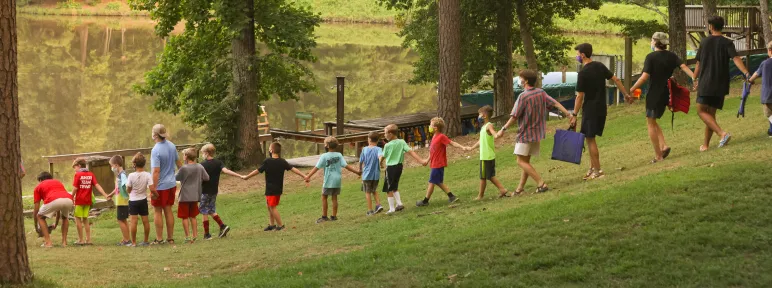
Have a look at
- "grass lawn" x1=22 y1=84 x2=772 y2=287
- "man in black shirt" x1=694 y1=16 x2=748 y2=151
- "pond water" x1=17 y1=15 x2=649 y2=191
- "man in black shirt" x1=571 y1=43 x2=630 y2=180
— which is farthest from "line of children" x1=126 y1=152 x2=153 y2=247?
"pond water" x1=17 y1=15 x2=649 y2=191

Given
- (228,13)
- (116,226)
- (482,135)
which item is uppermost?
(228,13)

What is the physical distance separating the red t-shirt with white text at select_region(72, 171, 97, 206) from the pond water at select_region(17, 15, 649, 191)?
1256cm

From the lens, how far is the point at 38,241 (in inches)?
682

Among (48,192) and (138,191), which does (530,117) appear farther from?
(48,192)

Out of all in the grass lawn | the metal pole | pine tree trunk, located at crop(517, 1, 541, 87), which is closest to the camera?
the grass lawn

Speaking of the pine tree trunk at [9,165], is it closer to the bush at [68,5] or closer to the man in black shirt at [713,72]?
the man in black shirt at [713,72]

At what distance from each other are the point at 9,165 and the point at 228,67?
16546 mm

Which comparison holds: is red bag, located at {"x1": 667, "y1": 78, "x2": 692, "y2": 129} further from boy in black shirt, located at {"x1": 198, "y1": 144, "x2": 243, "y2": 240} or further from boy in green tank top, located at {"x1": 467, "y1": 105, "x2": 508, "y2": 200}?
boy in black shirt, located at {"x1": 198, "y1": 144, "x2": 243, "y2": 240}

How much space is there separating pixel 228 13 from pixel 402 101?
23.8 metres

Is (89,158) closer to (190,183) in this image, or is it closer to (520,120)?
(190,183)

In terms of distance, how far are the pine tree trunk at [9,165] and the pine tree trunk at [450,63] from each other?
16.9m

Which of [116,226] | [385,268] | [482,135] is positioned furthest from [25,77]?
[385,268]

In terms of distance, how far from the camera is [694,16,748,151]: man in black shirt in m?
14.3

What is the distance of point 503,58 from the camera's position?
30.8 meters
